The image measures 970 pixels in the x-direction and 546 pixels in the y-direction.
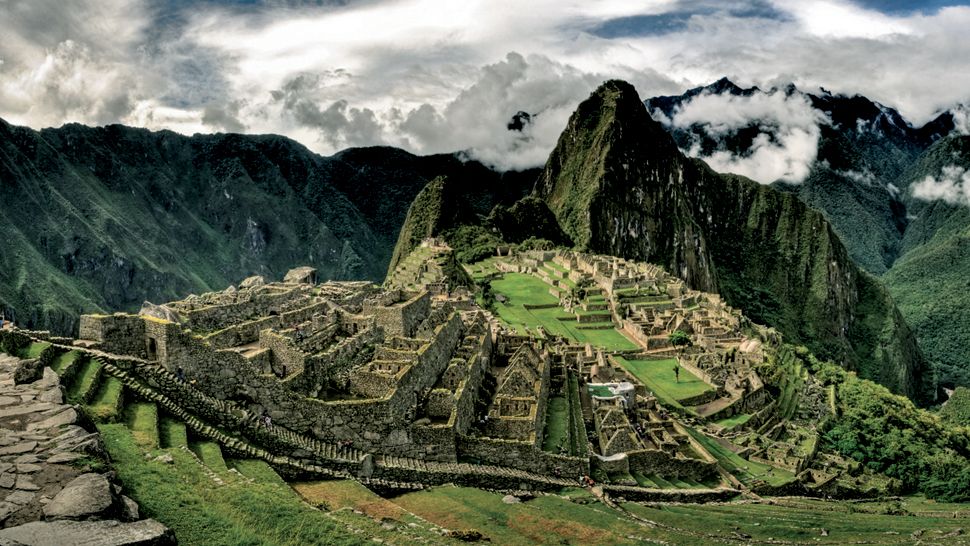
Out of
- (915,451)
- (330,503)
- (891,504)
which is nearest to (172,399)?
(330,503)

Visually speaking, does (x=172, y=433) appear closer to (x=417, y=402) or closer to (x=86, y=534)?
(x=86, y=534)

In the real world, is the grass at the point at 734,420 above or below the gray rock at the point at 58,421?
below

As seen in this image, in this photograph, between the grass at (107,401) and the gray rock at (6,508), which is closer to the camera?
the gray rock at (6,508)

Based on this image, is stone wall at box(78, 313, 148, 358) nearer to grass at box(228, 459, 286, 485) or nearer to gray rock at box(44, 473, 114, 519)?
grass at box(228, 459, 286, 485)

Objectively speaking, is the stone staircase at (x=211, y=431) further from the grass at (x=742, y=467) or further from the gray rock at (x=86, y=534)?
the grass at (x=742, y=467)

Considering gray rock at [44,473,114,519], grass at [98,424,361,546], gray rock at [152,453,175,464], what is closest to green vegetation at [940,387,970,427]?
grass at [98,424,361,546]

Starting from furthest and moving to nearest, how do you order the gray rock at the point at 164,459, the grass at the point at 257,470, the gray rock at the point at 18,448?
the grass at the point at 257,470 → the gray rock at the point at 164,459 → the gray rock at the point at 18,448

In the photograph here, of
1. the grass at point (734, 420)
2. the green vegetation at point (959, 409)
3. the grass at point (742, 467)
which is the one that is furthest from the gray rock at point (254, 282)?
the green vegetation at point (959, 409)

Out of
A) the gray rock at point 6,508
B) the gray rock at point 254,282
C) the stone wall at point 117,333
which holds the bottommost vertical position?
the gray rock at point 6,508
